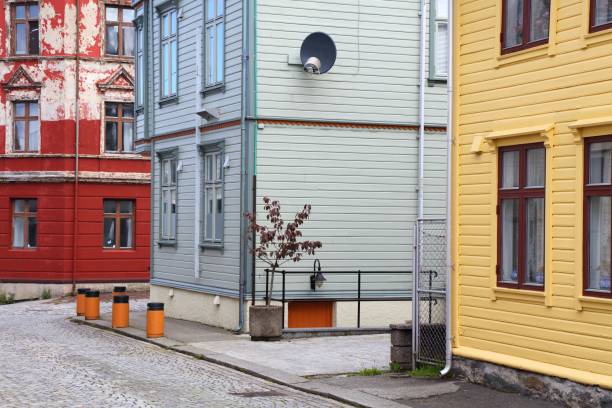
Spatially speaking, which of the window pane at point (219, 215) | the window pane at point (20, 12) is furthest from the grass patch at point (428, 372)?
the window pane at point (20, 12)

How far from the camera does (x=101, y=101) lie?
3681 centimetres

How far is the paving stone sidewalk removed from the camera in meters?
13.5

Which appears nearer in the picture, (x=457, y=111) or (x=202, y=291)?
(x=457, y=111)

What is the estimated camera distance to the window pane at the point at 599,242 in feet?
40.2

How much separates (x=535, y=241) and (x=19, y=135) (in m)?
26.7

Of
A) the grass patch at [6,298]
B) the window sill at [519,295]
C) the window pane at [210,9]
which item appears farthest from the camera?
the grass patch at [6,298]

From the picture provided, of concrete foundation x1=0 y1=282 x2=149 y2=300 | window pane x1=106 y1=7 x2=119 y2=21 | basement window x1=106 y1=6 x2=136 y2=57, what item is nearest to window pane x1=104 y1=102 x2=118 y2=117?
basement window x1=106 y1=6 x2=136 y2=57

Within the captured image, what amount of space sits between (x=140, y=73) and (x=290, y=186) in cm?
788

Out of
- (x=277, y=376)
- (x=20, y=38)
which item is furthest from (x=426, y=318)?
(x=20, y=38)

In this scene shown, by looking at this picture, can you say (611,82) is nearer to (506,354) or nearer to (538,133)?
(538,133)

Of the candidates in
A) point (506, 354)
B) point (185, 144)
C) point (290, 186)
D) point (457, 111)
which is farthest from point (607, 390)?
point (185, 144)

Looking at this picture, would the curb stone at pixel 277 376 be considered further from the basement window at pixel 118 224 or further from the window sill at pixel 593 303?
the basement window at pixel 118 224

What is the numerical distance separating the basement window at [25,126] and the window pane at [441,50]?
695 inches

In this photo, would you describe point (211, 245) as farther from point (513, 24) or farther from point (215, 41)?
point (513, 24)
